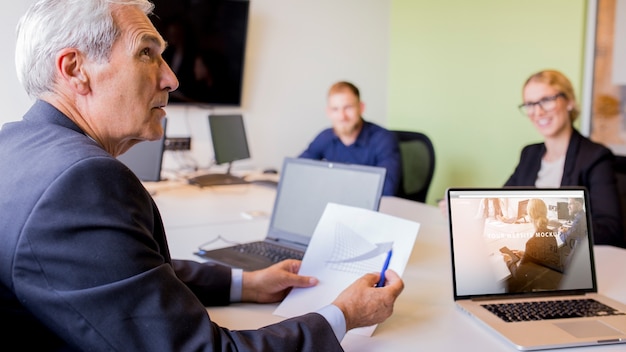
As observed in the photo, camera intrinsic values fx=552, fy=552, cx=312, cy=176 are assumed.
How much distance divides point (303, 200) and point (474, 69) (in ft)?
8.08

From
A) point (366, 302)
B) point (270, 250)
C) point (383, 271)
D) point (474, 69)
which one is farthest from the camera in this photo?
point (474, 69)

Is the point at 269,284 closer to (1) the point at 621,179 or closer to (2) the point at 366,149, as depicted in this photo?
(1) the point at 621,179

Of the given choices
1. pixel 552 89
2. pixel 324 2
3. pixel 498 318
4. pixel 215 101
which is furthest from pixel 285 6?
pixel 498 318

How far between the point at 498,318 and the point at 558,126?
138cm

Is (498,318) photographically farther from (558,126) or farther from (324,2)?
(324,2)

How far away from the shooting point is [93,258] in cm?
74

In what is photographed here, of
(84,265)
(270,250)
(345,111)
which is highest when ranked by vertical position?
(345,111)

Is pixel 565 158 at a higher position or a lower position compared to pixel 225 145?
higher

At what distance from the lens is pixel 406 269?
1.56 meters

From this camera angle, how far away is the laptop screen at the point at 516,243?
4.08 ft

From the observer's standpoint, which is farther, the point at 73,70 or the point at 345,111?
the point at 345,111

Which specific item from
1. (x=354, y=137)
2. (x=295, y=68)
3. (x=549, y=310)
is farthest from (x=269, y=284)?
(x=295, y=68)

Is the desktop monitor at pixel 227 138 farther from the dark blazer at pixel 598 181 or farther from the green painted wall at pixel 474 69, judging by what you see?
the dark blazer at pixel 598 181

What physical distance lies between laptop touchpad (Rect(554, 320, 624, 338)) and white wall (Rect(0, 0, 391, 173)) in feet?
9.92
